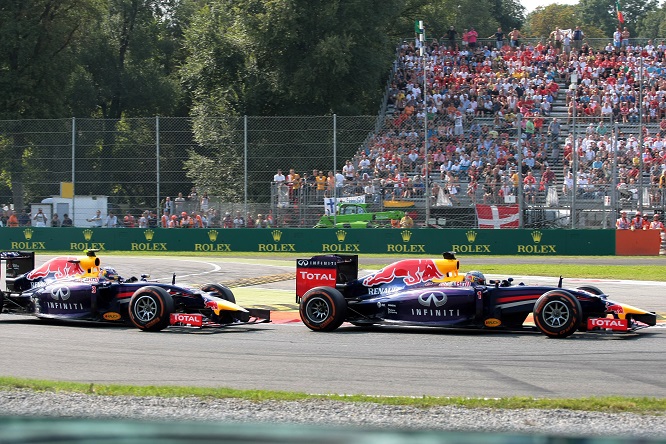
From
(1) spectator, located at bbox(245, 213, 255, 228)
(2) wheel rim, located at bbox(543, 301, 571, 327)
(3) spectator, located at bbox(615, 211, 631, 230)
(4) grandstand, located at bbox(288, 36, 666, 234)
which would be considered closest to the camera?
(2) wheel rim, located at bbox(543, 301, 571, 327)

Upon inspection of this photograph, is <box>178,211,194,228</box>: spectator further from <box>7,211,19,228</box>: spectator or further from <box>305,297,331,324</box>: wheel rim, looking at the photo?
<box>305,297,331,324</box>: wheel rim

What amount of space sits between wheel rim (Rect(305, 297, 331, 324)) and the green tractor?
1690cm

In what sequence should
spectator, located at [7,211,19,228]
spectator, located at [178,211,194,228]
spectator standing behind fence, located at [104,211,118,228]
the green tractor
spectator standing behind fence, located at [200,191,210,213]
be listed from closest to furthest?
the green tractor < spectator standing behind fence, located at [200,191,210,213] < spectator, located at [178,211,194,228] < spectator standing behind fence, located at [104,211,118,228] < spectator, located at [7,211,19,228]

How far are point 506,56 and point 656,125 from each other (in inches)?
373

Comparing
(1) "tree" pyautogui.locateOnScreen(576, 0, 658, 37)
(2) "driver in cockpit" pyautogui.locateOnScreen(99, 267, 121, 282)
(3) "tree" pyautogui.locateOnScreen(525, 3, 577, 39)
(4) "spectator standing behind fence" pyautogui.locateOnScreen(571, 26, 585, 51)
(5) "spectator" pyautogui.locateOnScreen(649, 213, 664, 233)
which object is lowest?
(2) "driver in cockpit" pyautogui.locateOnScreen(99, 267, 121, 282)

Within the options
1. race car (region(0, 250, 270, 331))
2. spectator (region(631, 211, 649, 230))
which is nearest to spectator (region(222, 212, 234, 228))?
spectator (region(631, 211, 649, 230))

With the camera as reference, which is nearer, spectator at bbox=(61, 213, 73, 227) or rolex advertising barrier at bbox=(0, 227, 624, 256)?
rolex advertising barrier at bbox=(0, 227, 624, 256)

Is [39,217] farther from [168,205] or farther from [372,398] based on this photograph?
[372,398]

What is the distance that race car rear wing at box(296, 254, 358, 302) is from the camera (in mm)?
13469

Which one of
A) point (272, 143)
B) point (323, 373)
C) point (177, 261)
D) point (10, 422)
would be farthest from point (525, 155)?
point (10, 422)

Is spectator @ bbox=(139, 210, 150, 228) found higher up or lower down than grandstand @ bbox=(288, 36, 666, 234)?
lower down

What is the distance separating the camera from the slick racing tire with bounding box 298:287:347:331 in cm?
1274

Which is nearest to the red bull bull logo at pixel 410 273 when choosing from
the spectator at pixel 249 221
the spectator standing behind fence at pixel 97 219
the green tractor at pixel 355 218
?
the green tractor at pixel 355 218

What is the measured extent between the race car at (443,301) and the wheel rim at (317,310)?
0.6 inches
